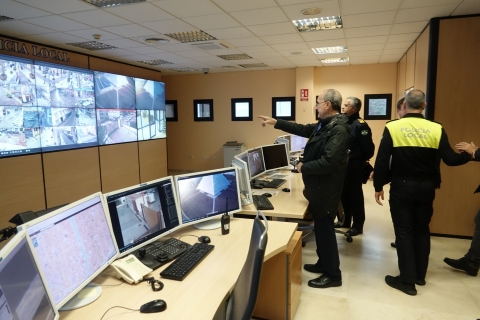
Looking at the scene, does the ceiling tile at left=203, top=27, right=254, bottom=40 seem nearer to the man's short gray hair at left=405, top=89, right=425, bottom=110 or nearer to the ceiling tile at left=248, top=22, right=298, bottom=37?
the ceiling tile at left=248, top=22, right=298, bottom=37

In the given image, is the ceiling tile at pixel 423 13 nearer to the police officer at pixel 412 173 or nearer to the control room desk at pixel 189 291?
the police officer at pixel 412 173

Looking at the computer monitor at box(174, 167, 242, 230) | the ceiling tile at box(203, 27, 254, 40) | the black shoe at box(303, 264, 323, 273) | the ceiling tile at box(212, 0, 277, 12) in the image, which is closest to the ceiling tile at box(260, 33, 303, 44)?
the ceiling tile at box(203, 27, 254, 40)

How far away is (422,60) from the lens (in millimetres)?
4293

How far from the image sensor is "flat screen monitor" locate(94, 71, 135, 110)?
5797 millimetres

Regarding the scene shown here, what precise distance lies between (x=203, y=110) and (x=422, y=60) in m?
5.97

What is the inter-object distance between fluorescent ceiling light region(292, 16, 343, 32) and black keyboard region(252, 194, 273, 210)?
2458mm

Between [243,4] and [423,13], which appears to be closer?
[243,4]

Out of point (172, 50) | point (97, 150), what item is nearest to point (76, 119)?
point (97, 150)

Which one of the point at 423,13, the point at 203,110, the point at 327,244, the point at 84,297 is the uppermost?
the point at 423,13

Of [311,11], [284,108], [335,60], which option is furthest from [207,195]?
[284,108]

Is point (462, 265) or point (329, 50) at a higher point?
point (329, 50)

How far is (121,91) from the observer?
6.38 meters

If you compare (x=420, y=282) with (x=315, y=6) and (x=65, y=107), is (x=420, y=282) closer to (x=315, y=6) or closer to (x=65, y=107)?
(x=315, y=6)

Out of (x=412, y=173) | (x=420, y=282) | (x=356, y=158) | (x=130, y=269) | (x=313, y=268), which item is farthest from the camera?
(x=356, y=158)
